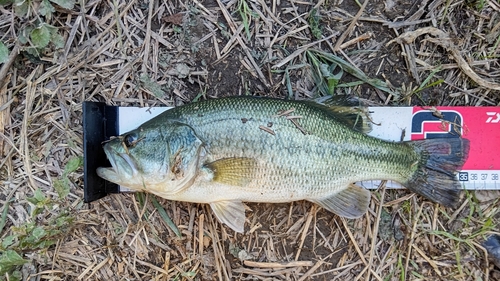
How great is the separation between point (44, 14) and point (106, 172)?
1.46m

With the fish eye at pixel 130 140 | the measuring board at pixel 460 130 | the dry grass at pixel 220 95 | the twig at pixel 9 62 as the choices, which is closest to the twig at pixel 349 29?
the dry grass at pixel 220 95

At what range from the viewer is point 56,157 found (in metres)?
3.49

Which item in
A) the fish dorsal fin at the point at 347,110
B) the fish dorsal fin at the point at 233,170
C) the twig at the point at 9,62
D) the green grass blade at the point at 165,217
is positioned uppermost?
the twig at the point at 9,62

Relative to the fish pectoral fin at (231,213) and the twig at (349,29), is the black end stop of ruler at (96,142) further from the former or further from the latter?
the twig at (349,29)

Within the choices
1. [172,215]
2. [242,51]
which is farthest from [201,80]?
[172,215]

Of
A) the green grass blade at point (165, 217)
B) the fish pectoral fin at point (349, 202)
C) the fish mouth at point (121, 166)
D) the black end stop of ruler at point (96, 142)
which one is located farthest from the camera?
the green grass blade at point (165, 217)

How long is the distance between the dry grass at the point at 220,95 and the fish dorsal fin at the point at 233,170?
51 cm

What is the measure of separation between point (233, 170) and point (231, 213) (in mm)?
405

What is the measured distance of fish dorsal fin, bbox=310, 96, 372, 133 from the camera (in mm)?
3338

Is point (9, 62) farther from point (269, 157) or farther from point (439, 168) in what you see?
point (439, 168)

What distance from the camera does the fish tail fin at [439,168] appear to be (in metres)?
3.35

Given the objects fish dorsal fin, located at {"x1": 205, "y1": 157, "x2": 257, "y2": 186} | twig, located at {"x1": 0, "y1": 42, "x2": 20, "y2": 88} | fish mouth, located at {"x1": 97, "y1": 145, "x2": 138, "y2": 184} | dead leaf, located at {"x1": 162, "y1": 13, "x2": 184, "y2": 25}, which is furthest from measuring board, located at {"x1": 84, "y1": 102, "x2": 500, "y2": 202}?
twig, located at {"x1": 0, "y1": 42, "x2": 20, "y2": 88}

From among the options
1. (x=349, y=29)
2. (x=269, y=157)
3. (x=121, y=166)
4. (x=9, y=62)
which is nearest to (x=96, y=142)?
(x=121, y=166)

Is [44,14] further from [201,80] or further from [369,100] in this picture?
[369,100]
